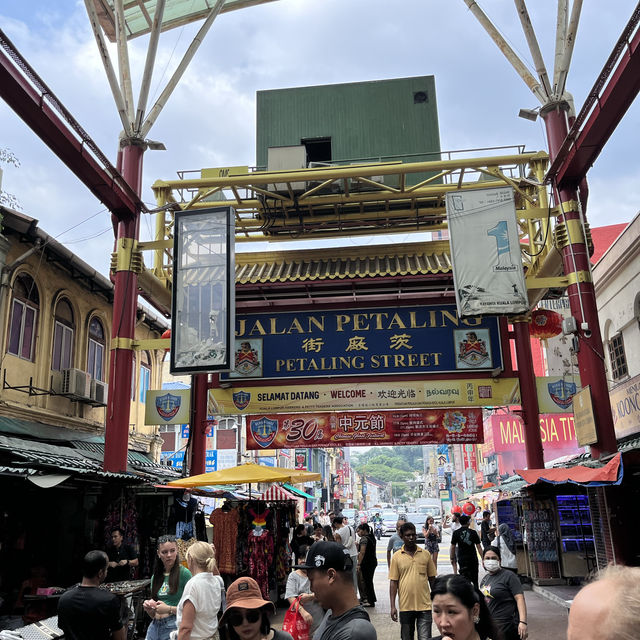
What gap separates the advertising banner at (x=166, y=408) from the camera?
16500 millimetres

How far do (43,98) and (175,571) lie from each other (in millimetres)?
8986

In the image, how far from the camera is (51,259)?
16984mm

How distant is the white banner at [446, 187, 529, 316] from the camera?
13281 mm

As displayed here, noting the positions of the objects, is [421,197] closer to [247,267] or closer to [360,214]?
[360,214]

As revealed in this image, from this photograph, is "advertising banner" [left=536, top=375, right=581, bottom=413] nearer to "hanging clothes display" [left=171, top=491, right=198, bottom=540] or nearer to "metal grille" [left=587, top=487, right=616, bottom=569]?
"metal grille" [left=587, top=487, right=616, bottom=569]

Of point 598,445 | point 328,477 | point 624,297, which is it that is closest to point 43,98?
point 598,445

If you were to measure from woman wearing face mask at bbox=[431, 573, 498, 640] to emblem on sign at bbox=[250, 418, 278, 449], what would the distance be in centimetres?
1299

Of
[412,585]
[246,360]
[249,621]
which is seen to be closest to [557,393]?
[246,360]

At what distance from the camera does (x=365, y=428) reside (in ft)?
54.1

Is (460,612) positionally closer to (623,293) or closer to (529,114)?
(529,114)

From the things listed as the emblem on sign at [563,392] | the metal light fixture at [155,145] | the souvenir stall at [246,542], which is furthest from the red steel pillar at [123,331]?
the emblem on sign at [563,392]

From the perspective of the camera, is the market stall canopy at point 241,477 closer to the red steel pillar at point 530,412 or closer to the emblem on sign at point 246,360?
the emblem on sign at point 246,360

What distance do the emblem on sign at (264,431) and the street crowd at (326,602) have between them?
5885 millimetres

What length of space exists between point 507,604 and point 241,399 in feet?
36.7
